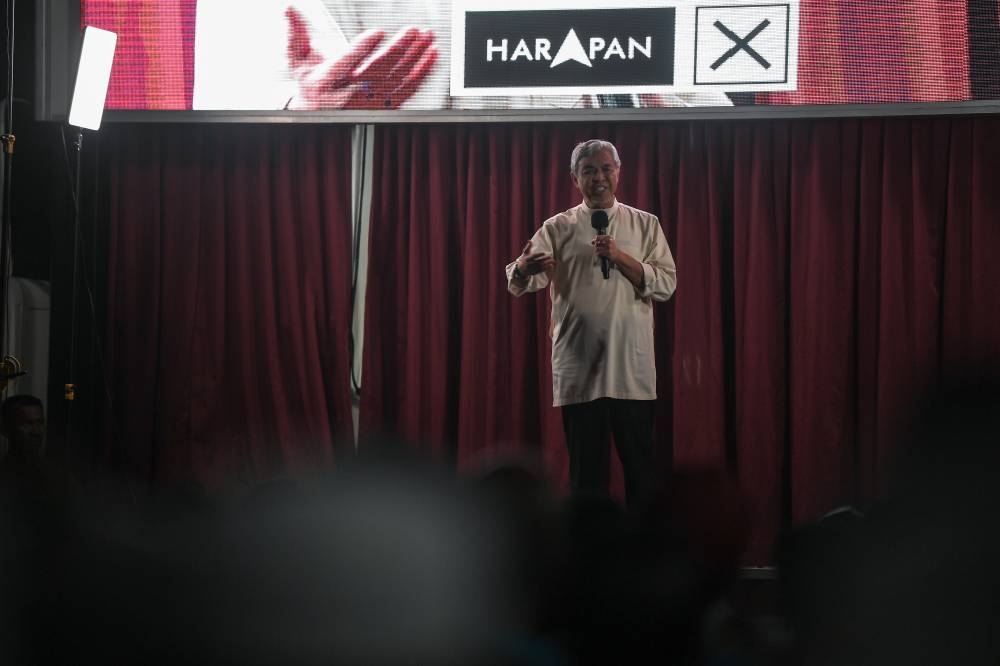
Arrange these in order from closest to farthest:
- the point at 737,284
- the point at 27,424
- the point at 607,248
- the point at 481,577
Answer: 1. the point at 481,577
2. the point at 607,248
3. the point at 27,424
4. the point at 737,284

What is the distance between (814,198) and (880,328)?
53 cm

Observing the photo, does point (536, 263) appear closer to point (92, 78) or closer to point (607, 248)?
point (607, 248)

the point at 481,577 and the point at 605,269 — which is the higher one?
the point at 605,269

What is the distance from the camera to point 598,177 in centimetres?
303

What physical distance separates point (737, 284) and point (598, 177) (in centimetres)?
97

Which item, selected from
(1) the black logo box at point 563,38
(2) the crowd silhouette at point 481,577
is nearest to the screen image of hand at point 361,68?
(1) the black logo box at point 563,38

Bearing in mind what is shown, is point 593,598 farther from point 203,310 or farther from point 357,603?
point 203,310

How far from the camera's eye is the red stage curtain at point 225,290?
3922mm

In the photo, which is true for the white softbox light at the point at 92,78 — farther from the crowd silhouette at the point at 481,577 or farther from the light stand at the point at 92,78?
the crowd silhouette at the point at 481,577

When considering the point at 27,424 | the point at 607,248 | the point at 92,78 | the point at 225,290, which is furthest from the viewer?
the point at 225,290

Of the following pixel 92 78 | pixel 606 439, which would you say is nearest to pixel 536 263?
pixel 606 439

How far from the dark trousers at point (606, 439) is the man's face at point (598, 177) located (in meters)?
0.60

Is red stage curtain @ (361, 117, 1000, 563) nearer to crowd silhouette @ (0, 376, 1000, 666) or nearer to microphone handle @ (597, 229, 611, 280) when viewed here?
microphone handle @ (597, 229, 611, 280)

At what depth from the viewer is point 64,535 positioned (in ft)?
2.56
